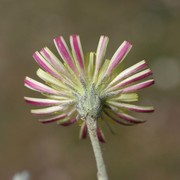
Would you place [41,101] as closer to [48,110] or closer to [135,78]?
[48,110]

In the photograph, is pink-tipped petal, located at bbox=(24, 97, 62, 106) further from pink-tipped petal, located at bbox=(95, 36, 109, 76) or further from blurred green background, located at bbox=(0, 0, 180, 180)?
blurred green background, located at bbox=(0, 0, 180, 180)

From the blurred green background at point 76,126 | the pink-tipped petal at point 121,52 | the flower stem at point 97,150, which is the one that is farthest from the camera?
the blurred green background at point 76,126

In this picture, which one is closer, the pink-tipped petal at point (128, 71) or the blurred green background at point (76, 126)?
the pink-tipped petal at point (128, 71)

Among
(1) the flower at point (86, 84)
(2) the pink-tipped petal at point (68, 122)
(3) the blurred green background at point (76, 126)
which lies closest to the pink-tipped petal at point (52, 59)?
(1) the flower at point (86, 84)

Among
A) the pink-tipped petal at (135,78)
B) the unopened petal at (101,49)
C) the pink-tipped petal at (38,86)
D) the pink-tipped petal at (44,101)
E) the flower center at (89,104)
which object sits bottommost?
the flower center at (89,104)

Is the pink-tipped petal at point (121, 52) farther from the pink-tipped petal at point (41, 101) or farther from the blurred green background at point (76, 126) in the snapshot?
the blurred green background at point (76, 126)

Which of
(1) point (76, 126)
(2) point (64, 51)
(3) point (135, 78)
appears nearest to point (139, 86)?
(3) point (135, 78)
